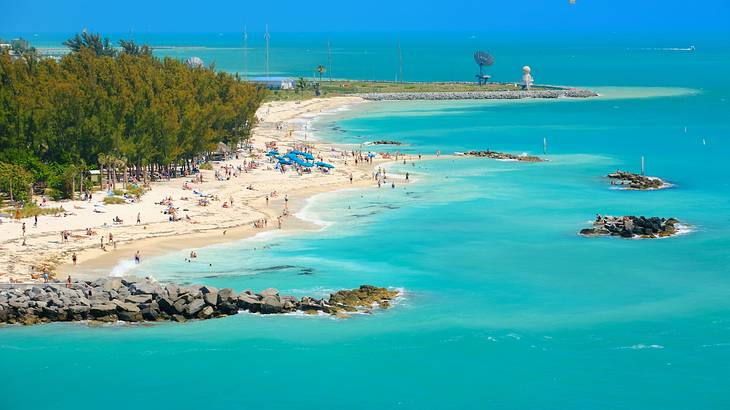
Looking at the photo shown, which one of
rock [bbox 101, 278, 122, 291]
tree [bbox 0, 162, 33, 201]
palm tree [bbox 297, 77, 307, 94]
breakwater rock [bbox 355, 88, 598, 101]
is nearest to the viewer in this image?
rock [bbox 101, 278, 122, 291]

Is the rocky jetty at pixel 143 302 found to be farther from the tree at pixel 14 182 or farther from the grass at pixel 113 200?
the grass at pixel 113 200

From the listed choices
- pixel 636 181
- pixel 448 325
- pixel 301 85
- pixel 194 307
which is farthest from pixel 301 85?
pixel 448 325

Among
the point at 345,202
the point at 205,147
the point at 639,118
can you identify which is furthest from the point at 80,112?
the point at 639,118

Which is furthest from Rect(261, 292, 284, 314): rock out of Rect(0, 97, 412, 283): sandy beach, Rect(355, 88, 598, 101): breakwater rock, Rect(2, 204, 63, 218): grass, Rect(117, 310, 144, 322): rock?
Rect(355, 88, 598, 101): breakwater rock

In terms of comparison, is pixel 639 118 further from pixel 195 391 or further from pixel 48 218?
pixel 195 391

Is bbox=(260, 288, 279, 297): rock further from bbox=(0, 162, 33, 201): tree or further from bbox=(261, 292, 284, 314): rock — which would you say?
bbox=(0, 162, 33, 201): tree

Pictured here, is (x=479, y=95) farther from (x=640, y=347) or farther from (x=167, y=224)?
(x=640, y=347)
